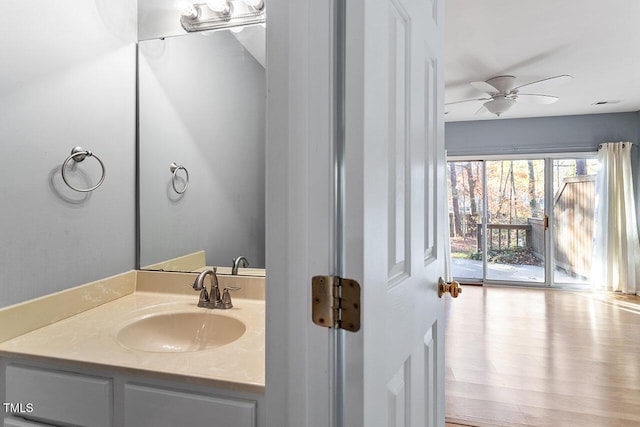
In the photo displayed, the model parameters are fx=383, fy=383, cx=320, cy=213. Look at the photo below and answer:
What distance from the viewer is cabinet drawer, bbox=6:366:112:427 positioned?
3.43ft

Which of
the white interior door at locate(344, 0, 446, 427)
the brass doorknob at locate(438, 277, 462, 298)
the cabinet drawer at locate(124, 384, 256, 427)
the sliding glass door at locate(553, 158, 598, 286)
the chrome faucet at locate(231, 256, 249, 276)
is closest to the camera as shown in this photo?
the white interior door at locate(344, 0, 446, 427)

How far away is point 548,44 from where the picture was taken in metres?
2.97

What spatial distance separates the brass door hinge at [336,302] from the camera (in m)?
0.68

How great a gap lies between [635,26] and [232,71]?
2.84 meters

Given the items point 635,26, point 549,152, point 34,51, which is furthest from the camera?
point 549,152

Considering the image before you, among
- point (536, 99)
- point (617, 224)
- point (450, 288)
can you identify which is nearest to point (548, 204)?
point (617, 224)

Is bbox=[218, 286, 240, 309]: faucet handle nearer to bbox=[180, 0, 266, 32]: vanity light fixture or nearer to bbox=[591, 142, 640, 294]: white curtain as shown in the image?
bbox=[180, 0, 266, 32]: vanity light fixture

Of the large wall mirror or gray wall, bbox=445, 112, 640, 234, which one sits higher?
gray wall, bbox=445, 112, 640, 234

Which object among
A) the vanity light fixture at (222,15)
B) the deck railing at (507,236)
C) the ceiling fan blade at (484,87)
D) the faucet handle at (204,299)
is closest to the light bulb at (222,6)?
the vanity light fixture at (222,15)

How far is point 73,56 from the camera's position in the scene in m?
1.49

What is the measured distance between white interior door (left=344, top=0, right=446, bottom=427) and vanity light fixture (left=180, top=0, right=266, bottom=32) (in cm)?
86

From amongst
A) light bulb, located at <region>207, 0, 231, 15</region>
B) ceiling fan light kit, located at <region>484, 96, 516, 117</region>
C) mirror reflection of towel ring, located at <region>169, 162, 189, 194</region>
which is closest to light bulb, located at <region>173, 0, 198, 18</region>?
light bulb, located at <region>207, 0, 231, 15</region>

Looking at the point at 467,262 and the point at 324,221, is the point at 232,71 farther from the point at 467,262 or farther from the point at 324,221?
the point at 467,262

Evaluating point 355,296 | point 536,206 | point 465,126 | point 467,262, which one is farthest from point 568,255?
point 355,296
